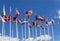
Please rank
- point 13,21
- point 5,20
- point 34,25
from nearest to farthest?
point 5,20 → point 13,21 → point 34,25

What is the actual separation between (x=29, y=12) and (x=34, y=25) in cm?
1421

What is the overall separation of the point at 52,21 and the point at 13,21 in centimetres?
2098

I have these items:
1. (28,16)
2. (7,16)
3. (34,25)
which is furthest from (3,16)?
(34,25)

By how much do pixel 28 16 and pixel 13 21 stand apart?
6.25 metres

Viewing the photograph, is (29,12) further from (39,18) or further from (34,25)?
(34,25)

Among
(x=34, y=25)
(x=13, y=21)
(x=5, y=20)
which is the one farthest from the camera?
(x=34, y=25)

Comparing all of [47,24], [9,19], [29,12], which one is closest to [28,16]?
[29,12]

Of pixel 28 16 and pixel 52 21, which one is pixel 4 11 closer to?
pixel 28 16

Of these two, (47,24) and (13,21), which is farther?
(47,24)

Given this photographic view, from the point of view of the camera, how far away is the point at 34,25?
114438mm

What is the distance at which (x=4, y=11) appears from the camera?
98.2 m

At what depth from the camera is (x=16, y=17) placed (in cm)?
10294

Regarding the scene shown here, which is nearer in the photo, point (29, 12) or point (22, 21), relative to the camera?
Result: point (29, 12)

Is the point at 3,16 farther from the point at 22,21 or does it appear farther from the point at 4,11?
the point at 22,21
